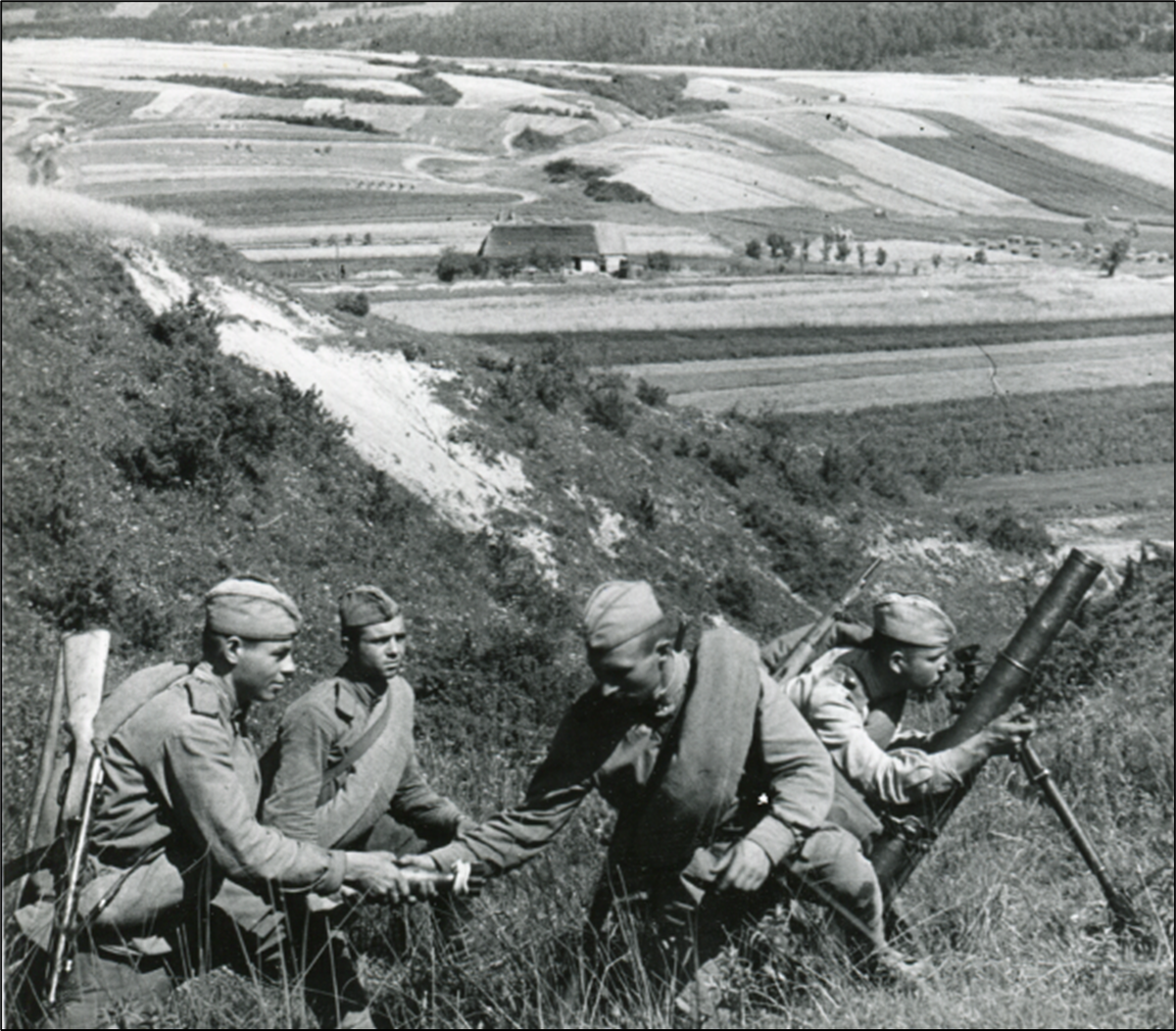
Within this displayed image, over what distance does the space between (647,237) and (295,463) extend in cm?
1483

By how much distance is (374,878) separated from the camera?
368 centimetres

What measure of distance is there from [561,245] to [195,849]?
26.3 meters

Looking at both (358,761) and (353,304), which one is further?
(353,304)

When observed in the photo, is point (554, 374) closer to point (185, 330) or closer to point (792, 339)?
point (185, 330)

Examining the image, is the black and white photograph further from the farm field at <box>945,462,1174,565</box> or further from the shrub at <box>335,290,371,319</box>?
the shrub at <box>335,290,371,319</box>

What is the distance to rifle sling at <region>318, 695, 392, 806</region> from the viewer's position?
3.94 metres

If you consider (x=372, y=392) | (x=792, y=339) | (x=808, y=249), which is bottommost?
(x=792, y=339)

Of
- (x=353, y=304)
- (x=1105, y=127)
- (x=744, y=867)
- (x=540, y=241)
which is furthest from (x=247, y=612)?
(x=1105, y=127)

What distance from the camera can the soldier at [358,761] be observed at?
3791 millimetres

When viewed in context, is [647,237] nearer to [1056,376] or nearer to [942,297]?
[942,297]

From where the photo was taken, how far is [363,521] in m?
19.2

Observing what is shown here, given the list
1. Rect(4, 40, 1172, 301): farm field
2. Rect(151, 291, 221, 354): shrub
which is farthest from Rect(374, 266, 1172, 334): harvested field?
Rect(151, 291, 221, 354): shrub

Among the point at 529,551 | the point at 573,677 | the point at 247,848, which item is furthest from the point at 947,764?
the point at 529,551

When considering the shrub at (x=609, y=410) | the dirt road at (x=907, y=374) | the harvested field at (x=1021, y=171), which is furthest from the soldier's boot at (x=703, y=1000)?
the harvested field at (x=1021, y=171)
